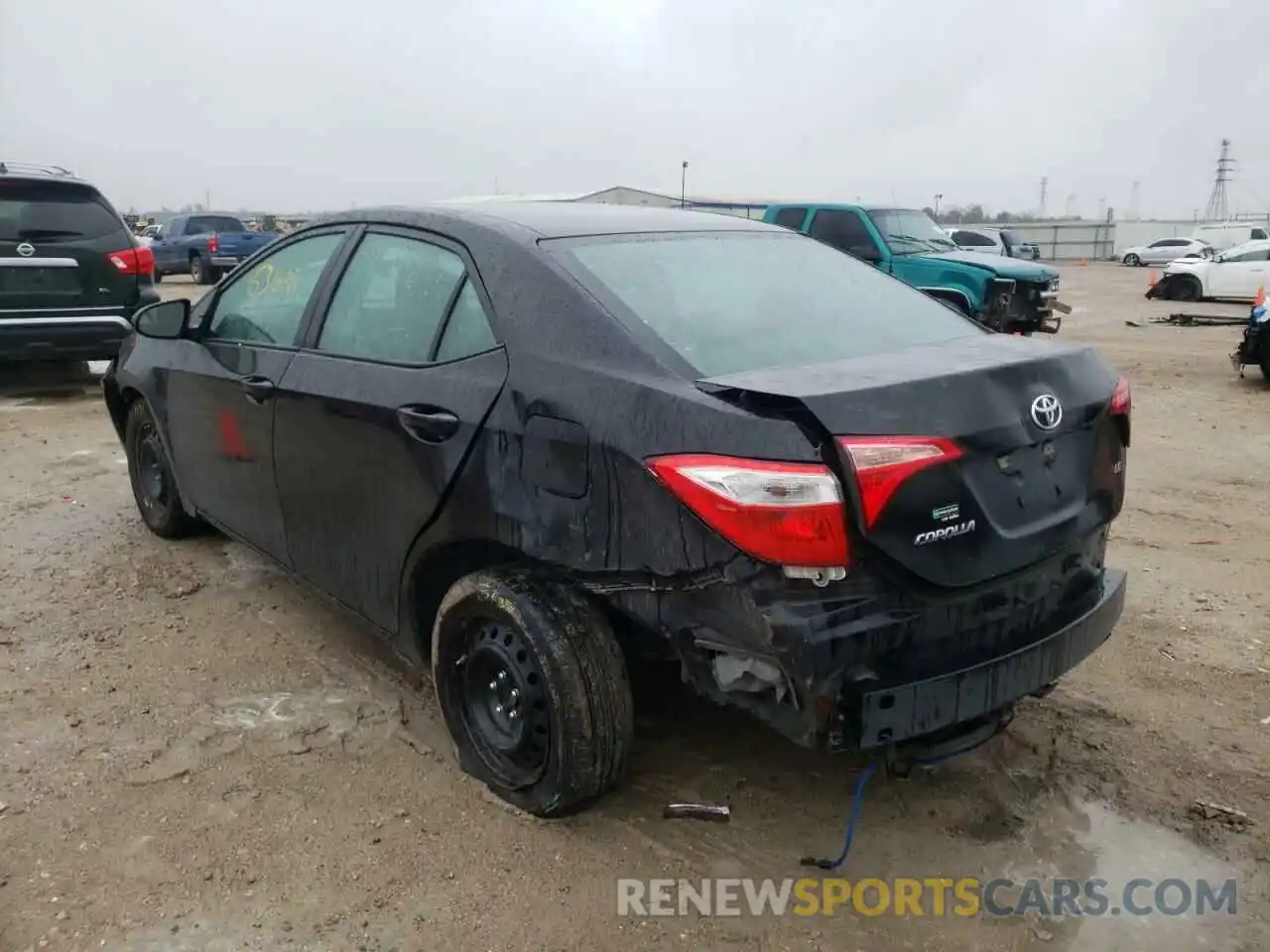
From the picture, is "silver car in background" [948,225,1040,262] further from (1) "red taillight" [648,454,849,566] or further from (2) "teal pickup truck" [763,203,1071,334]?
(1) "red taillight" [648,454,849,566]

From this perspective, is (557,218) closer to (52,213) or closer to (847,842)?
(847,842)

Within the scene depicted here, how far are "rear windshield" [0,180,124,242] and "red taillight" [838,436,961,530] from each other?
8.09 metres

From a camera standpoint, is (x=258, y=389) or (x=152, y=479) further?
(x=152, y=479)

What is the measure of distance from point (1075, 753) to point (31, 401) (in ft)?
29.3

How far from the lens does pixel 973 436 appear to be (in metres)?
2.24

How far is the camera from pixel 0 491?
591 cm

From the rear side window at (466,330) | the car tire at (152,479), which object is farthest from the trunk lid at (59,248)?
the rear side window at (466,330)

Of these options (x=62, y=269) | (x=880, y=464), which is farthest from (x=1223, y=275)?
(x=880, y=464)

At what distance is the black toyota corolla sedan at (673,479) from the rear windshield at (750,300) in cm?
1

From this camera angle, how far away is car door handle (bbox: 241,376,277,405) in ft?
11.4

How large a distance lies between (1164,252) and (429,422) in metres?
42.8

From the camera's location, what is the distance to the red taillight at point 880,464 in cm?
210

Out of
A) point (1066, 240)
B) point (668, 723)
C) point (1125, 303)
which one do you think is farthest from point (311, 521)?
point (1066, 240)

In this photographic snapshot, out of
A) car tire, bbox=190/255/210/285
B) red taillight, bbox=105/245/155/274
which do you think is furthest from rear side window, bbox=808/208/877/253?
car tire, bbox=190/255/210/285
